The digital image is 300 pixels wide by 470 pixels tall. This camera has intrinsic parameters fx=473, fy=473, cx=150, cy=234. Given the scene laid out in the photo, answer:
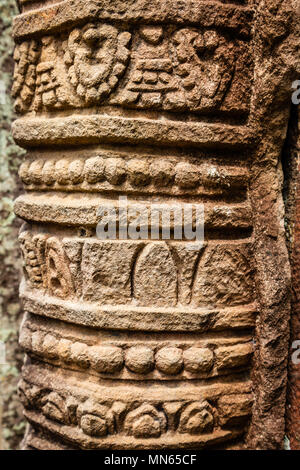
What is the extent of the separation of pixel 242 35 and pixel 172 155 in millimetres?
433

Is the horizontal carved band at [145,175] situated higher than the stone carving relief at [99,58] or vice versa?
the stone carving relief at [99,58]

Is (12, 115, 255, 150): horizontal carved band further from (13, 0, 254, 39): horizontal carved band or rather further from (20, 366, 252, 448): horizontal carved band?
(20, 366, 252, 448): horizontal carved band

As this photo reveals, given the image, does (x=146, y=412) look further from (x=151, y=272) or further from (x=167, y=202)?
(x=167, y=202)

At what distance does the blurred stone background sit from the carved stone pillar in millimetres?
575

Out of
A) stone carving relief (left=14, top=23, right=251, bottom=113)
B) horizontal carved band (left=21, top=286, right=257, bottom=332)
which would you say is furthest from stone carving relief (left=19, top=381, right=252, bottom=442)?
stone carving relief (left=14, top=23, right=251, bottom=113)

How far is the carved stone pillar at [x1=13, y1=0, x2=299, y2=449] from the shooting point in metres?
1.39

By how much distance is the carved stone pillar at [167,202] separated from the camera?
1393 mm

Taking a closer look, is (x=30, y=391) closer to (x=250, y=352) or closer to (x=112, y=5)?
(x=250, y=352)

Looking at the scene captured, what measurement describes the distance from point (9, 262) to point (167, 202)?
967mm

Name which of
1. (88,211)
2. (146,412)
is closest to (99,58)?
(88,211)

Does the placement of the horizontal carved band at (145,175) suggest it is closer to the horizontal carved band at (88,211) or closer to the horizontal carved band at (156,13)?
the horizontal carved band at (88,211)

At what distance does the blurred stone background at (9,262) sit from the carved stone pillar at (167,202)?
57cm

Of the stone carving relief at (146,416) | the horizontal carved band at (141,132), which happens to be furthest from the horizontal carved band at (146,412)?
the horizontal carved band at (141,132)

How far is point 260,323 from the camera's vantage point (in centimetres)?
152
